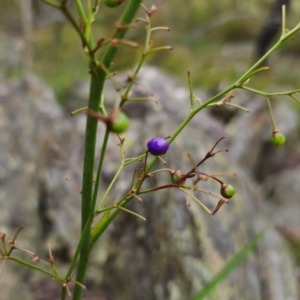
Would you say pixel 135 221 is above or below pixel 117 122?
above

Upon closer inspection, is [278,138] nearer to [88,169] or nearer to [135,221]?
[88,169]

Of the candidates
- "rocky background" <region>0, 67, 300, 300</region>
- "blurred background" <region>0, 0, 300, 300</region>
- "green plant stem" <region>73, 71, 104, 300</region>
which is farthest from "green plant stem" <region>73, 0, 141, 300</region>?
"rocky background" <region>0, 67, 300, 300</region>

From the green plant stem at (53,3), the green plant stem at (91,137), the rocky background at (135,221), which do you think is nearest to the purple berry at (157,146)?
the green plant stem at (91,137)

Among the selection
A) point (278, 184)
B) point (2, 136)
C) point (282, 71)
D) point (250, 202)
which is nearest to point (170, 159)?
point (250, 202)

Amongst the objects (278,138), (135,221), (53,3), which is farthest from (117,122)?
(135,221)

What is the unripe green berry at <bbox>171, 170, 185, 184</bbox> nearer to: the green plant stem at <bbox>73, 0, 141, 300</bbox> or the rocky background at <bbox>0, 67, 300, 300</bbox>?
the green plant stem at <bbox>73, 0, 141, 300</bbox>

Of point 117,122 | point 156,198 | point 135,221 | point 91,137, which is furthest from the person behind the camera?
point 135,221
